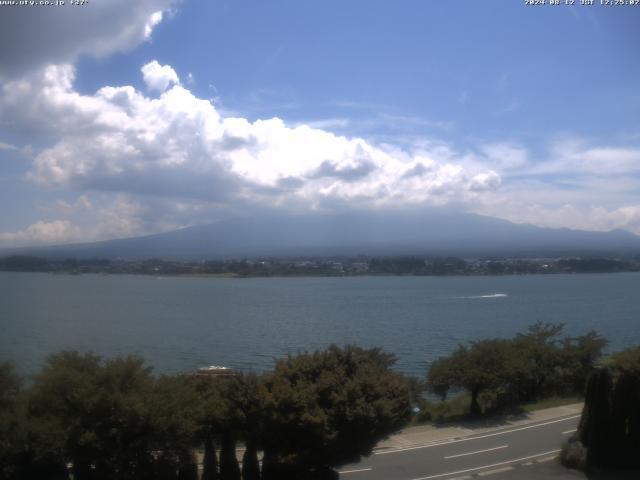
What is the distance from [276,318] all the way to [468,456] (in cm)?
3081

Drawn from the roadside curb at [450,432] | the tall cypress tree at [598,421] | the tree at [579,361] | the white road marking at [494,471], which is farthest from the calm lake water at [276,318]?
the tall cypress tree at [598,421]

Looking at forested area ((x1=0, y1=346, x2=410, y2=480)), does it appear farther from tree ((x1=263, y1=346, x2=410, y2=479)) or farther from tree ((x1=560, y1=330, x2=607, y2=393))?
tree ((x1=560, y1=330, x2=607, y2=393))

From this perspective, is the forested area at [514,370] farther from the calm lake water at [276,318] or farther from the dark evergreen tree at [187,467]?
Answer: the dark evergreen tree at [187,467]

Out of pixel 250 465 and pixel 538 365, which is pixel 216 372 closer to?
pixel 250 465

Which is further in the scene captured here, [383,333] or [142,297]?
[142,297]

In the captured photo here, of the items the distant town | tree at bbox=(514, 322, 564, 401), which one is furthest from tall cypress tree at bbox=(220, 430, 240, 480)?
the distant town

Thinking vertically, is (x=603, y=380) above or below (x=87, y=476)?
above

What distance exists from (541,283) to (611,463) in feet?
240

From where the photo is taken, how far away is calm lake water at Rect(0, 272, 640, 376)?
29766 millimetres

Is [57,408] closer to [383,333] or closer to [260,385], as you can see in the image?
[260,385]

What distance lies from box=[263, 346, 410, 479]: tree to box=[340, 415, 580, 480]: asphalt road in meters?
1.35

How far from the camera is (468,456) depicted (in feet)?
38.7

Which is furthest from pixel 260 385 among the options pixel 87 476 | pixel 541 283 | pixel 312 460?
pixel 541 283

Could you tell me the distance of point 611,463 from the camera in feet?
34.8
